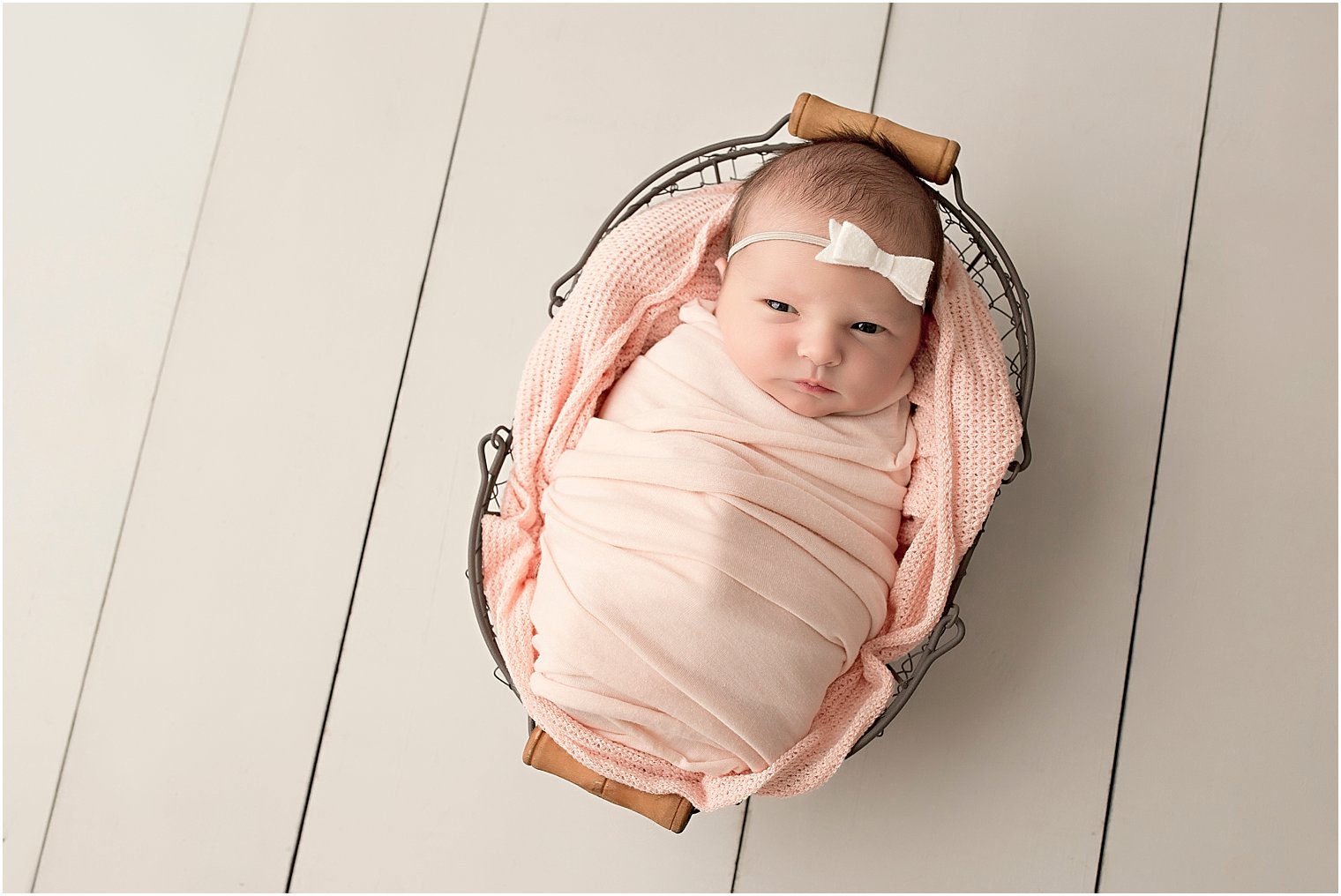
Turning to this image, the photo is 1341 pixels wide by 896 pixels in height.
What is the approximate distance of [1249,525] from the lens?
4.18 feet

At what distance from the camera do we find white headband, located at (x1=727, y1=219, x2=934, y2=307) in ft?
3.29

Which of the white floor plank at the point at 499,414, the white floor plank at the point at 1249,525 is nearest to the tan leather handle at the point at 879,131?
the white floor plank at the point at 499,414

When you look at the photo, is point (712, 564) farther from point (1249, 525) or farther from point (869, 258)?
point (1249, 525)

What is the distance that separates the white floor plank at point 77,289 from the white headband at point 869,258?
0.81m

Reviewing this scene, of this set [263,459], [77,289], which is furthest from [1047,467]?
[77,289]

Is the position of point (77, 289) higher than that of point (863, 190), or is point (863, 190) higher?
point (863, 190)

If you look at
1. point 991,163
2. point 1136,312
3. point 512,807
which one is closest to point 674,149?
point 991,163

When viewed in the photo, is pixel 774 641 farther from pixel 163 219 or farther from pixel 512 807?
pixel 163 219

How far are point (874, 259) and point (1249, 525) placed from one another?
590 mm

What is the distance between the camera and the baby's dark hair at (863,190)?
1.04m

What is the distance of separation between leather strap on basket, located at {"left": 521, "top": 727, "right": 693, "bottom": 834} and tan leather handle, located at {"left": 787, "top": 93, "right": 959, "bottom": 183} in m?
0.64

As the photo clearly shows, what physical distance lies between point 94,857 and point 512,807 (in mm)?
475

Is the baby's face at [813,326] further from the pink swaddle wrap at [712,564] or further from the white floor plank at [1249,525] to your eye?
the white floor plank at [1249,525]

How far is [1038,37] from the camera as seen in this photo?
1.36m
